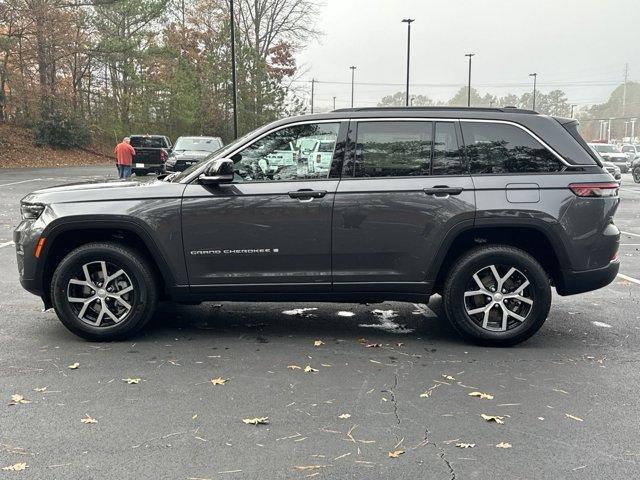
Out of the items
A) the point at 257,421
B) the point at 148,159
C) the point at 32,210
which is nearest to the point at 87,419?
the point at 257,421

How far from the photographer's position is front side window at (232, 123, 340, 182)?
16.6ft

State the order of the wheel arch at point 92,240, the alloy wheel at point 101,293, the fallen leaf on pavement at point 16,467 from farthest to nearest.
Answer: the alloy wheel at point 101,293, the wheel arch at point 92,240, the fallen leaf on pavement at point 16,467

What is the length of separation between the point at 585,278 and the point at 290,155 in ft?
8.60

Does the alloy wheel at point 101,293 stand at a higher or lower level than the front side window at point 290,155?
lower

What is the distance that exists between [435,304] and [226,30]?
39251 millimetres

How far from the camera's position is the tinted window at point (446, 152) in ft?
16.5

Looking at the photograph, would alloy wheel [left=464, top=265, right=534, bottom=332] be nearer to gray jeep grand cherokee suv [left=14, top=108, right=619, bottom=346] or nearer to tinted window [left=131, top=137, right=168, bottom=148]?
gray jeep grand cherokee suv [left=14, top=108, right=619, bottom=346]

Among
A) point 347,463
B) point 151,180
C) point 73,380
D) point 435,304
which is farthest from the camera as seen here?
point 435,304

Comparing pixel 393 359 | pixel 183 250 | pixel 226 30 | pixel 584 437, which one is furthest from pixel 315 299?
pixel 226 30

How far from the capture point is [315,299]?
16.8 ft

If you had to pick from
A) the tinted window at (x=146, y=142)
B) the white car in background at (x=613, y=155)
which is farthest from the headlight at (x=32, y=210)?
the white car in background at (x=613, y=155)

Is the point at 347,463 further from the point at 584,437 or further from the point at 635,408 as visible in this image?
the point at 635,408

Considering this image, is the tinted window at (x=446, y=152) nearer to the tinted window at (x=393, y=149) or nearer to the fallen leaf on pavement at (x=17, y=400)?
the tinted window at (x=393, y=149)

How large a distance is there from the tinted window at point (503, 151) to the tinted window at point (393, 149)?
358 mm
